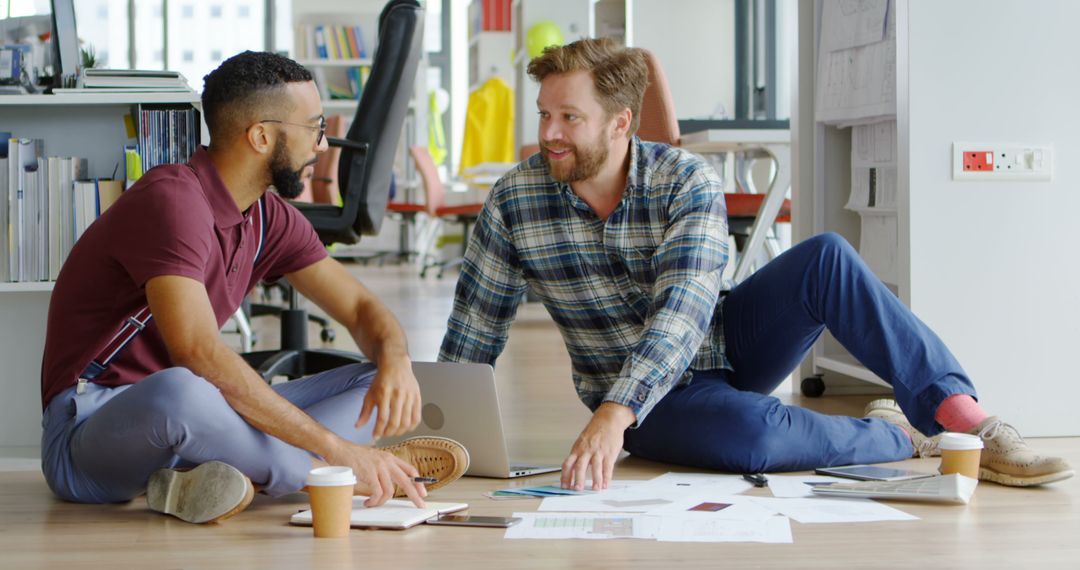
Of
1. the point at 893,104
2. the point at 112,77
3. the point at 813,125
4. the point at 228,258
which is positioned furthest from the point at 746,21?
the point at 228,258

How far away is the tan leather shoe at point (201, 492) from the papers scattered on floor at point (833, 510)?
0.79 m

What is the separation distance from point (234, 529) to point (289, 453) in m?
0.15

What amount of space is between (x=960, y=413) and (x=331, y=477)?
1.08 m

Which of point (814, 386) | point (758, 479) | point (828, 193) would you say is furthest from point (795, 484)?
point (828, 193)

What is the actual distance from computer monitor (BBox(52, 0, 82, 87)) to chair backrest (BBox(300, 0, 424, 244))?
0.74 m

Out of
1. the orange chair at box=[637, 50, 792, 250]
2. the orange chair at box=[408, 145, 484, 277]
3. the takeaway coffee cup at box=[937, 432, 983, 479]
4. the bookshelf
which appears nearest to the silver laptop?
the takeaway coffee cup at box=[937, 432, 983, 479]

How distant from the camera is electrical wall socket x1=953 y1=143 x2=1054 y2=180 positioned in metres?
2.73

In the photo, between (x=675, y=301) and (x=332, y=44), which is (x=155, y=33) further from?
(x=675, y=301)

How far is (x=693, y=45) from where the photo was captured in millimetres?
6602

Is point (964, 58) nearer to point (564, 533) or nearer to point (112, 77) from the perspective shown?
point (564, 533)

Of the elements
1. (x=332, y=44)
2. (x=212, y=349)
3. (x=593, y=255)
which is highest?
(x=332, y=44)

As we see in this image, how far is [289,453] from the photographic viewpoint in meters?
1.96

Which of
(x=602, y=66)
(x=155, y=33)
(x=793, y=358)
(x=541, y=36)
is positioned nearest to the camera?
(x=602, y=66)

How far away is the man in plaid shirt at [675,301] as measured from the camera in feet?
7.09
